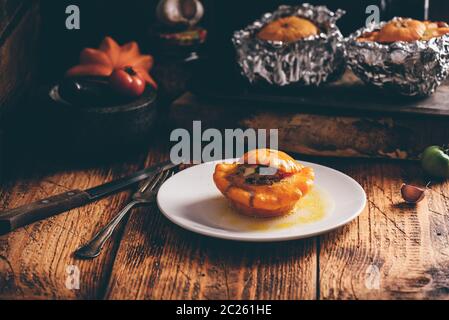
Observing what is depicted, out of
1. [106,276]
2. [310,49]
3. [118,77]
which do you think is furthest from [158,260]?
[310,49]

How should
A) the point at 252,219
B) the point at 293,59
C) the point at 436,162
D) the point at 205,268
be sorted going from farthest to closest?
the point at 293,59 → the point at 436,162 → the point at 252,219 → the point at 205,268

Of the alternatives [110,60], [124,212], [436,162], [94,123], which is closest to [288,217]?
[124,212]

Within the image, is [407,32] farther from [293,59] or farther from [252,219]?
[252,219]

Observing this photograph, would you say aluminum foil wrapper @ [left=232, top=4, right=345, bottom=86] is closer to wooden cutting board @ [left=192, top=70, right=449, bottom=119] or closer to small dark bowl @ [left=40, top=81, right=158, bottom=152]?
wooden cutting board @ [left=192, top=70, right=449, bottom=119]

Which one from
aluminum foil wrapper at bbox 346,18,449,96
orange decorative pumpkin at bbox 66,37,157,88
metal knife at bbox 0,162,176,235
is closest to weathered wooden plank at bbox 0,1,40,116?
orange decorative pumpkin at bbox 66,37,157,88

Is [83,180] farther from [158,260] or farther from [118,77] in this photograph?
[158,260]

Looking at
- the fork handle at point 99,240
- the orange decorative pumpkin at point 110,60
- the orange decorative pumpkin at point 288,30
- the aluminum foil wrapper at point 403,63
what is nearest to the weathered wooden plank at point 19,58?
the orange decorative pumpkin at point 110,60
